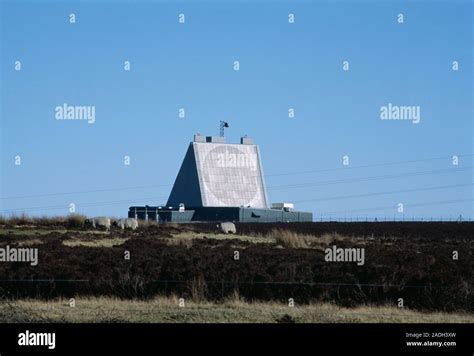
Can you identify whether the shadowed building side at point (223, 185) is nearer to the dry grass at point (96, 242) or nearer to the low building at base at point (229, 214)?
the low building at base at point (229, 214)

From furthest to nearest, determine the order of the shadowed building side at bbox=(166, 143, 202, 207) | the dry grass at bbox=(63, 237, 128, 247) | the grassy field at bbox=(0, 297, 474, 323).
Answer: the shadowed building side at bbox=(166, 143, 202, 207), the dry grass at bbox=(63, 237, 128, 247), the grassy field at bbox=(0, 297, 474, 323)

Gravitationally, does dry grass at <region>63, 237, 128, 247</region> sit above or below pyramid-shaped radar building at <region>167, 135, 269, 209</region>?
below

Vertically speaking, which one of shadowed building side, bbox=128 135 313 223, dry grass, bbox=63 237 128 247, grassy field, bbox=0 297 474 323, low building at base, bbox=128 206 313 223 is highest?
shadowed building side, bbox=128 135 313 223

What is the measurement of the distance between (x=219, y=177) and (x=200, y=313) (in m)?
112

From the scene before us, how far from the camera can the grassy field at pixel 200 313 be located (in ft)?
63.1

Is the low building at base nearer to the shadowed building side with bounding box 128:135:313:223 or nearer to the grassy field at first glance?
the shadowed building side with bounding box 128:135:313:223

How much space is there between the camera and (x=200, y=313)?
65.7ft

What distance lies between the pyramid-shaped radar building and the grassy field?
10310 cm

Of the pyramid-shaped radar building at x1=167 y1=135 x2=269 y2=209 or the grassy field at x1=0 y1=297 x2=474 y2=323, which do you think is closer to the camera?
the grassy field at x1=0 y1=297 x2=474 y2=323

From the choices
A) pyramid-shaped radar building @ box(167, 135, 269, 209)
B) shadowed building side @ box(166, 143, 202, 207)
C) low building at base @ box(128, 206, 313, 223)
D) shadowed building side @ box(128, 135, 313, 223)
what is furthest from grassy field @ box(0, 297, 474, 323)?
shadowed building side @ box(166, 143, 202, 207)

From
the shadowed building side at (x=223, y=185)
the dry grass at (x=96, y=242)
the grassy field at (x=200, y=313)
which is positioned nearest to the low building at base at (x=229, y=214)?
the shadowed building side at (x=223, y=185)

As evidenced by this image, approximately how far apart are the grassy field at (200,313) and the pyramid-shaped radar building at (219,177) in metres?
103

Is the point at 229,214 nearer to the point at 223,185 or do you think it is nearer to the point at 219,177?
the point at 223,185

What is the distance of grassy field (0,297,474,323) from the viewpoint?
63.1 ft
